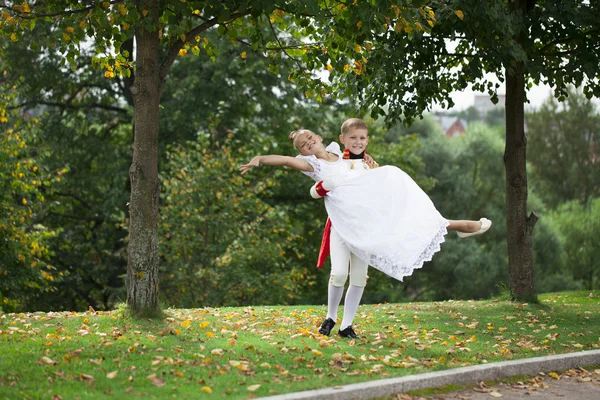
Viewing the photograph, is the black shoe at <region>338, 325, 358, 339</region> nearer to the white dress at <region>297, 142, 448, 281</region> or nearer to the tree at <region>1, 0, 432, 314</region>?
the white dress at <region>297, 142, 448, 281</region>

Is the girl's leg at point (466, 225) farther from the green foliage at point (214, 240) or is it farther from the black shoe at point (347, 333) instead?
the green foliage at point (214, 240)

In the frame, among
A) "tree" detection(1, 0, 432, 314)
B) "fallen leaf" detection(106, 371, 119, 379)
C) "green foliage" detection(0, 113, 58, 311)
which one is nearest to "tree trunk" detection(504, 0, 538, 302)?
"tree" detection(1, 0, 432, 314)

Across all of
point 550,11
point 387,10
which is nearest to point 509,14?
point 550,11

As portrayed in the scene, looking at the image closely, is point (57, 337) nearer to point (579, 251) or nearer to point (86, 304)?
point (86, 304)

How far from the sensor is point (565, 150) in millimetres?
49000

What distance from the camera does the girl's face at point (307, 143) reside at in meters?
8.55

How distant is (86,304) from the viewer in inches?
1131

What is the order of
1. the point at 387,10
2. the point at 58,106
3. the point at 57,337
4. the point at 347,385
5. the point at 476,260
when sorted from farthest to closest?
1. the point at 476,260
2. the point at 58,106
3. the point at 387,10
4. the point at 57,337
5. the point at 347,385

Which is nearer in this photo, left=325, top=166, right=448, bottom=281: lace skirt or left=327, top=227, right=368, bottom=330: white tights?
left=325, top=166, right=448, bottom=281: lace skirt

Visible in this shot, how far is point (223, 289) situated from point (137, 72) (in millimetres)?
12623

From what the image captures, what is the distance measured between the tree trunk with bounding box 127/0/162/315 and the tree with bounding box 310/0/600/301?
2898 mm

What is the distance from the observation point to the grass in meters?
6.31

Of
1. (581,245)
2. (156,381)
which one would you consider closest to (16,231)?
(156,381)

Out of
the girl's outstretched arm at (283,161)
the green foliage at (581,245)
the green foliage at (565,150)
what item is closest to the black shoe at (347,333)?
the girl's outstretched arm at (283,161)
